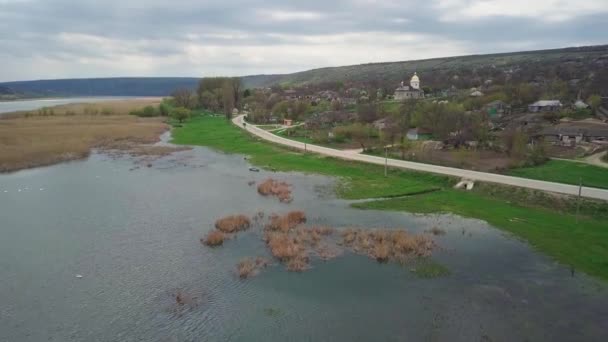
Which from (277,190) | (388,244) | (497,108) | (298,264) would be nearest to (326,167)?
(277,190)

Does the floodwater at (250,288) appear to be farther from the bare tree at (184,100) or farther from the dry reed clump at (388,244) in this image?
the bare tree at (184,100)

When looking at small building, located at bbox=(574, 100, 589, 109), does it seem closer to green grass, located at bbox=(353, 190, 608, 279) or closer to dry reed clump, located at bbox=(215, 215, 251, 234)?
green grass, located at bbox=(353, 190, 608, 279)

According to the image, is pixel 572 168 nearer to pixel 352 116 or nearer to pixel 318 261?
pixel 318 261

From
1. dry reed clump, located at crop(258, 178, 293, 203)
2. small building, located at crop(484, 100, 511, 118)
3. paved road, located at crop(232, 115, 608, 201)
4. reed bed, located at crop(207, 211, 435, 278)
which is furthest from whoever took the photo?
small building, located at crop(484, 100, 511, 118)

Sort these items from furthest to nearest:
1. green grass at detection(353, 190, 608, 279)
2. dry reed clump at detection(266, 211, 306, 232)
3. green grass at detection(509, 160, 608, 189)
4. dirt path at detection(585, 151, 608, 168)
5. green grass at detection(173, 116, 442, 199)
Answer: dirt path at detection(585, 151, 608, 168) < green grass at detection(173, 116, 442, 199) < green grass at detection(509, 160, 608, 189) < dry reed clump at detection(266, 211, 306, 232) < green grass at detection(353, 190, 608, 279)

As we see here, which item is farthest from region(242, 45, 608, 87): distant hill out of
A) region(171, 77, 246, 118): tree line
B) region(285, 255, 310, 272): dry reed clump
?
region(285, 255, 310, 272): dry reed clump

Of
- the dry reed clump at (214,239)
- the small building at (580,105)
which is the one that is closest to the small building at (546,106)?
the small building at (580,105)

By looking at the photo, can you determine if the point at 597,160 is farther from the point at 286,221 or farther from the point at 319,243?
the point at 286,221
